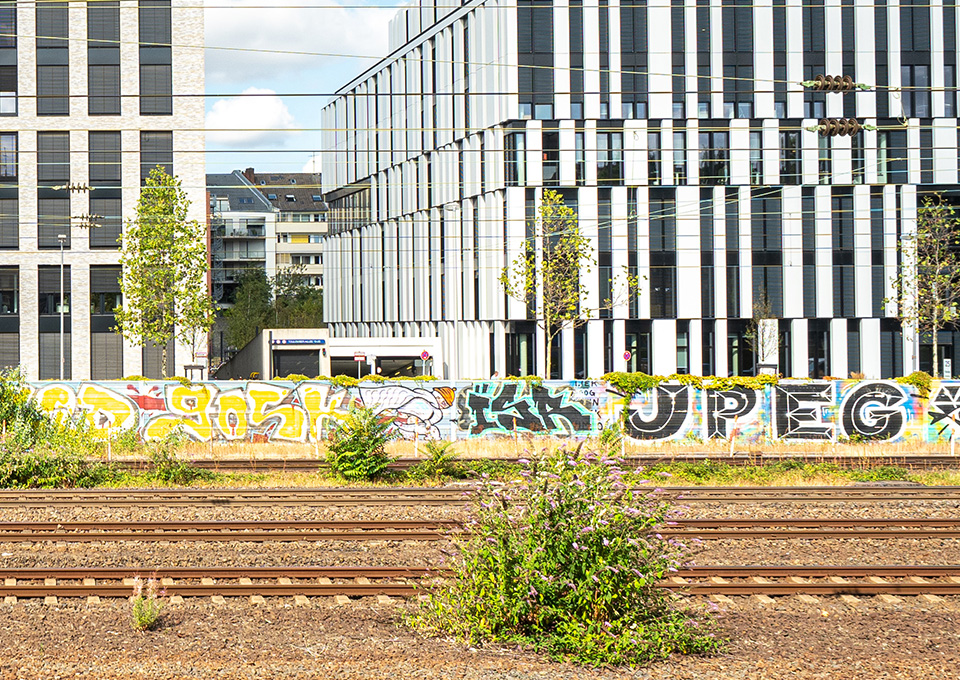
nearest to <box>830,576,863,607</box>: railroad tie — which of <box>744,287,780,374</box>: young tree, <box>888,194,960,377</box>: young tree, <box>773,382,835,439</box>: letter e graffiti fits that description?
<box>773,382,835,439</box>: letter e graffiti

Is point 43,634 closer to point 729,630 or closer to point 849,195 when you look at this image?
point 729,630

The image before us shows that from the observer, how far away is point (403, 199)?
2798 inches

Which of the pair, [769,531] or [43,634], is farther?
[769,531]

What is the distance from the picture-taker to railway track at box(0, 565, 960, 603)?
36.9ft

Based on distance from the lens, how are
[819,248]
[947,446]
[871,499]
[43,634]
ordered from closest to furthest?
[43,634] → [871,499] → [947,446] → [819,248]

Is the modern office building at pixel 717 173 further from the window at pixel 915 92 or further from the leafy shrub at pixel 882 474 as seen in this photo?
the leafy shrub at pixel 882 474

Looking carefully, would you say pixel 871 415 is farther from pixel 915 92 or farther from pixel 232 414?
pixel 915 92

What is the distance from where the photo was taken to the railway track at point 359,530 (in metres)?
14.1

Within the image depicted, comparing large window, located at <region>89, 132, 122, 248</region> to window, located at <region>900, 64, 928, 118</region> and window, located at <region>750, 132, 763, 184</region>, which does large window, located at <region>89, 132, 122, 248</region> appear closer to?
window, located at <region>750, 132, 763, 184</region>

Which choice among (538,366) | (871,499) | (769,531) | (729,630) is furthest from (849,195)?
(729,630)

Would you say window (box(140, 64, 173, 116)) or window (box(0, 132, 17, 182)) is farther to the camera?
window (box(0, 132, 17, 182))

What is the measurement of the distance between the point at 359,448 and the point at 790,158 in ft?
138

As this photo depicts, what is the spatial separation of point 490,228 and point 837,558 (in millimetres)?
45314

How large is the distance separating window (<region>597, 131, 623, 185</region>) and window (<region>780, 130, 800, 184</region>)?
9027 millimetres
